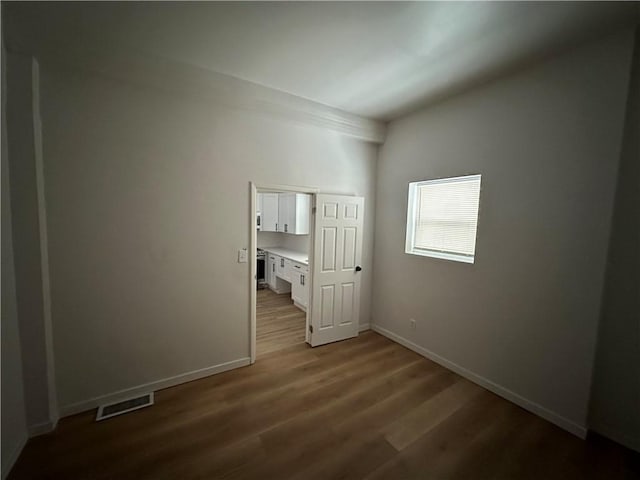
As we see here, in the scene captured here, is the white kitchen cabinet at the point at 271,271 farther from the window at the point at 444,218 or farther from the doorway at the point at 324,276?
the window at the point at 444,218

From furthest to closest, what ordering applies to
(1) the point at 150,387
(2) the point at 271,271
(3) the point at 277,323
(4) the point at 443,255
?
(2) the point at 271,271 → (3) the point at 277,323 → (4) the point at 443,255 → (1) the point at 150,387

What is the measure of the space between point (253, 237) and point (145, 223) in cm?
99

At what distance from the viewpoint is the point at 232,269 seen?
8.96 feet

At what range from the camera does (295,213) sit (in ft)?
17.2

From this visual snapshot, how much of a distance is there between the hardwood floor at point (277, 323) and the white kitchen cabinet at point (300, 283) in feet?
0.55

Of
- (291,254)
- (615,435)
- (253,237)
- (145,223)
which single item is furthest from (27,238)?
(615,435)

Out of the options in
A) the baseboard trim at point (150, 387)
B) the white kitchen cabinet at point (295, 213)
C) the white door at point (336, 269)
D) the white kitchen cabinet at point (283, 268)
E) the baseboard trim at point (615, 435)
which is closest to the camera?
the baseboard trim at point (615, 435)

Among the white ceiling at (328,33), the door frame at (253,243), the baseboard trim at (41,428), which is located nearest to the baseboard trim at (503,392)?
the door frame at (253,243)

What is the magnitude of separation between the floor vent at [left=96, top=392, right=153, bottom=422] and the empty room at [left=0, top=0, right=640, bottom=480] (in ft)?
0.06

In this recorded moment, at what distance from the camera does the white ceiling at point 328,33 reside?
163 cm

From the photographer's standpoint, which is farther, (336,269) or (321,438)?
(336,269)

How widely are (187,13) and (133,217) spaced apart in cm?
160

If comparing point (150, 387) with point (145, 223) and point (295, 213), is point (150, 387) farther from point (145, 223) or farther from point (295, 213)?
point (295, 213)

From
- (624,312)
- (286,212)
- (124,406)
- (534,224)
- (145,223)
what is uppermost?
(286,212)
